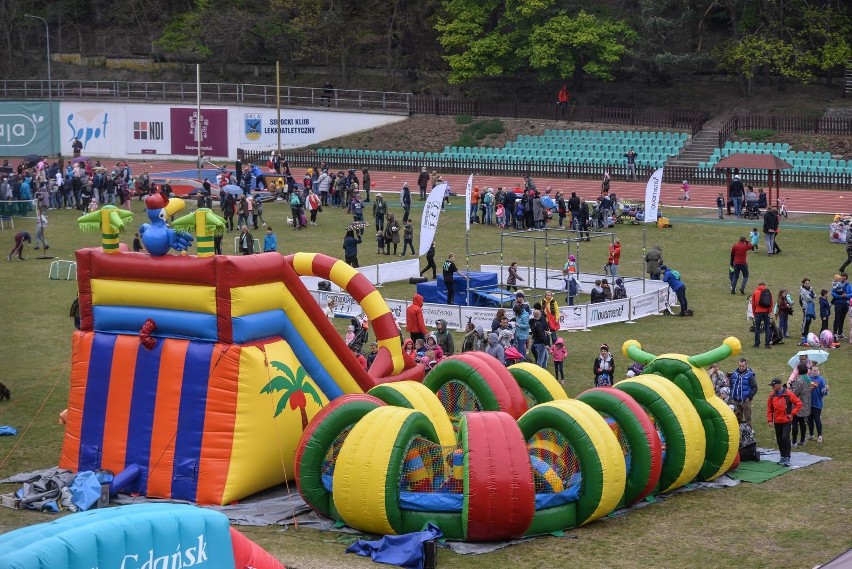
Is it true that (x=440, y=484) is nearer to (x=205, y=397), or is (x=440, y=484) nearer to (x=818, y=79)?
(x=205, y=397)

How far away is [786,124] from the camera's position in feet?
171

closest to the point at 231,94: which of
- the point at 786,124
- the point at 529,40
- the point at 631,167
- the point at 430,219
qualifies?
the point at 529,40

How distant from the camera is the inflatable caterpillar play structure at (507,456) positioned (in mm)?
15383

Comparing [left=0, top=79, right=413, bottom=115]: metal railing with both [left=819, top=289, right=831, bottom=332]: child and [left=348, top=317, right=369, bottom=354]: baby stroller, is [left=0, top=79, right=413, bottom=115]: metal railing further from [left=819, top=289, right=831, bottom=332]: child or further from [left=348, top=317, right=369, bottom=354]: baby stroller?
[left=348, top=317, right=369, bottom=354]: baby stroller

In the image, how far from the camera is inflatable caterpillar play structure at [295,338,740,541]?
50.5 ft

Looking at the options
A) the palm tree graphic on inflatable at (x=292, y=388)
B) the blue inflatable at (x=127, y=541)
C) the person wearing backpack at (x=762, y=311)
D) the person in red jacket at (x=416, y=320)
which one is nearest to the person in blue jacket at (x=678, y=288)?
the person wearing backpack at (x=762, y=311)

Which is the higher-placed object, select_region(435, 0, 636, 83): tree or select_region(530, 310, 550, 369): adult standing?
select_region(435, 0, 636, 83): tree

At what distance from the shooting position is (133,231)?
129 feet

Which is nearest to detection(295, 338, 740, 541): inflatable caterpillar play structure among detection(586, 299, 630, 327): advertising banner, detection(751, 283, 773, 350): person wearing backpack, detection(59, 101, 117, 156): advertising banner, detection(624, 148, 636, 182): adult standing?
detection(751, 283, 773, 350): person wearing backpack

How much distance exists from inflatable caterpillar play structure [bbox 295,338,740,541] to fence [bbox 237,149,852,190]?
94.0 ft

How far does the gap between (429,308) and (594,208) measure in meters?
14.0

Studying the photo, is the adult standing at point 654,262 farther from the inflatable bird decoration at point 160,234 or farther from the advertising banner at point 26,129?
the advertising banner at point 26,129

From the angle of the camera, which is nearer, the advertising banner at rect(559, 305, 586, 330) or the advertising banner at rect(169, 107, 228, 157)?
the advertising banner at rect(559, 305, 586, 330)

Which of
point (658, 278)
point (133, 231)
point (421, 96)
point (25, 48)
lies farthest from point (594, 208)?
point (25, 48)
